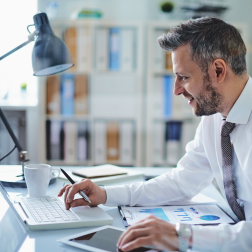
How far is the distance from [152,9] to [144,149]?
133 cm

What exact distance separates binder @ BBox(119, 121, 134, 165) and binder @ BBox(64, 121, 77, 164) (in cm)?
42

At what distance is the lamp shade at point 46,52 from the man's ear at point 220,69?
0.55m

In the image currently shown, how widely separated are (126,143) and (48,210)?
206cm

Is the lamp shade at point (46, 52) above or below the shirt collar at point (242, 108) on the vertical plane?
above

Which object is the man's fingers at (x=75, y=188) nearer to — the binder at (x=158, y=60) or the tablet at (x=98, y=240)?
the tablet at (x=98, y=240)

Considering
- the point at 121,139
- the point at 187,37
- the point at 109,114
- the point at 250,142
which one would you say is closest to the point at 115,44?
the point at 109,114

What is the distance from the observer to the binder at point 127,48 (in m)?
2.83

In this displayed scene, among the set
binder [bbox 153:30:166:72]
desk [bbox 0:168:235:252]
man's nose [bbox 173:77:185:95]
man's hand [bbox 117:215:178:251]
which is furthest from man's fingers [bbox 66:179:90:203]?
binder [bbox 153:30:166:72]


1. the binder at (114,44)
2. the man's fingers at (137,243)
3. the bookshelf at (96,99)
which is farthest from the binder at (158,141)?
the man's fingers at (137,243)

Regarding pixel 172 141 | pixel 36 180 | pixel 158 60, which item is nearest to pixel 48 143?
pixel 172 141

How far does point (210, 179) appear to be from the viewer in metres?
1.22

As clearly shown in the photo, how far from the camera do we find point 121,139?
9.75 feet

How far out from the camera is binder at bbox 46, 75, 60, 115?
9.34 feet

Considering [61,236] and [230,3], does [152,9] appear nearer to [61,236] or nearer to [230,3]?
[230,3]
